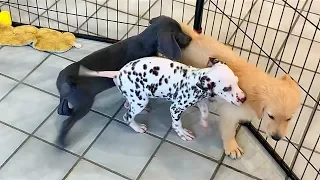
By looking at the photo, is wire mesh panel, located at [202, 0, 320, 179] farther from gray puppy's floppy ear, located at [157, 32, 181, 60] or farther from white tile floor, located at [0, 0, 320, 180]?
gray puppy's floppy ear, located at [157, 32, 181, 60]

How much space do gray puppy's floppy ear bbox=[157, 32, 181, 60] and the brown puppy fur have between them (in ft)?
0.20

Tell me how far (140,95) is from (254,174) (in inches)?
21.5

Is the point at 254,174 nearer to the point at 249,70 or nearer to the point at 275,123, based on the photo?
the point at 275,123

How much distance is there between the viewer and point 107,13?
277cm

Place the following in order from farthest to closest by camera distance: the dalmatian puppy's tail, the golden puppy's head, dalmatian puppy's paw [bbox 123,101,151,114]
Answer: dalmatian puppy's paw [bbox 123,101,151,114] → the dalmatian puppy's tail → the golden puppy's head

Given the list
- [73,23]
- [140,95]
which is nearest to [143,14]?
[73,23]

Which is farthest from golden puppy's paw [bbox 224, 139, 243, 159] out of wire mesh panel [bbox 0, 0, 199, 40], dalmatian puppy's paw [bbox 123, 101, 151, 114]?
wire mesh panel [bbox 0, 0, 199, 40]

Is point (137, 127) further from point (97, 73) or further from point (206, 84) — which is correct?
point (206, 84)

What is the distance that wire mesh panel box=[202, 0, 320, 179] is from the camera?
2131 millimetres

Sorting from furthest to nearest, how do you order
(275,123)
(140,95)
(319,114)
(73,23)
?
1. (73,23)
2. (319,114)
3. (140,95)
4. (275,123)

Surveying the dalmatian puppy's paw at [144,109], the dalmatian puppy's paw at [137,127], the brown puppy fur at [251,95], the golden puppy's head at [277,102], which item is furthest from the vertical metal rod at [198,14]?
the golden puppy's head at [277,102]

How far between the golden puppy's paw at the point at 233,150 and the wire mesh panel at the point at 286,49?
141 mm

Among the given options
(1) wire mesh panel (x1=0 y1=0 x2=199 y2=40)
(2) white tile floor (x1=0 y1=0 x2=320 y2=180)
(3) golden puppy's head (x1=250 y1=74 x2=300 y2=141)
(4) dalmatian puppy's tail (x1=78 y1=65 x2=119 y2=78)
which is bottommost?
(2) white tile floor (x1=0 y1=0 x2=320 y2=180)

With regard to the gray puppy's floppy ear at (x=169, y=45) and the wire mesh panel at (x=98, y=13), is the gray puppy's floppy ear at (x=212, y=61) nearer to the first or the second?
the gray puppy's floppy ear at (x=169, y=45)
